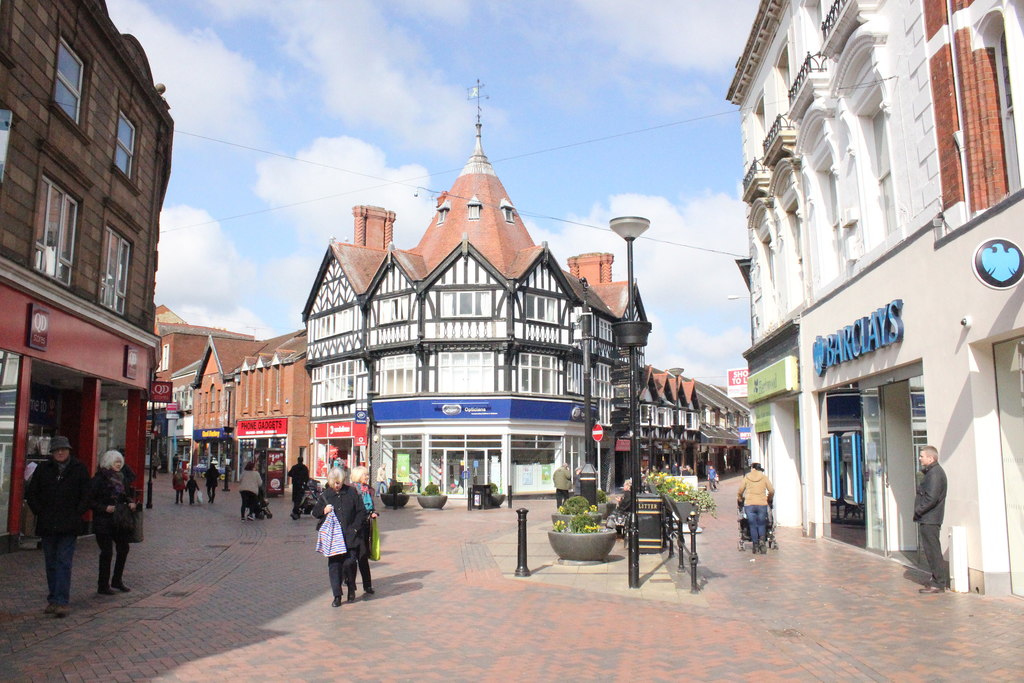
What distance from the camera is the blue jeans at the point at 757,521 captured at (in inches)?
534

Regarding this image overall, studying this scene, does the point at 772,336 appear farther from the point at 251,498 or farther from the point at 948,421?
the point at 251,498

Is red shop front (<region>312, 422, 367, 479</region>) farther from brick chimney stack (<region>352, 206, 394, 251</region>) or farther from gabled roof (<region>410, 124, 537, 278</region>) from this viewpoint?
brick chimney stack (<region>352, 206, 394, 251</region>)

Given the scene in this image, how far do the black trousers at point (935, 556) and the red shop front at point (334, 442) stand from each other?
1196 inches

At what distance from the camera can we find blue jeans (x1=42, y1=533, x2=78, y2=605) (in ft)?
26.5

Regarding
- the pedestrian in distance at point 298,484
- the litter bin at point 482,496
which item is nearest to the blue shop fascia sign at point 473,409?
the litter bin at point 482,496

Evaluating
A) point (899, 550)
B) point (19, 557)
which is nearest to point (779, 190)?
point (899, 550)

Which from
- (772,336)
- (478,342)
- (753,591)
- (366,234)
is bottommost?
(753,591)

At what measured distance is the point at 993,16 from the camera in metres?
9.40

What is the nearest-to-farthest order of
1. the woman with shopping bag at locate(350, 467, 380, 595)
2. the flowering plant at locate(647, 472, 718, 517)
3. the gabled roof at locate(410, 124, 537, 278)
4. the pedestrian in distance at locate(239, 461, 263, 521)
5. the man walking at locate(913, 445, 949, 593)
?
the man walking at locate(913, 445, 949, 593)
the woman with shopping bag at locate(350, 467, 380, 595)
the flowering plant at locate(647, 472, 718, 517)
the pedestrian in distance at locate(239, 461, 263, 521)
the gabled roof at locate(410, 124, 537, 278)

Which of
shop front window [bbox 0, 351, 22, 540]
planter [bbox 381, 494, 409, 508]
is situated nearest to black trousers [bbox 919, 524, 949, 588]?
shop front window [bbox 0, 351, 22, 540]

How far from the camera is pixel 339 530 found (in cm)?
923

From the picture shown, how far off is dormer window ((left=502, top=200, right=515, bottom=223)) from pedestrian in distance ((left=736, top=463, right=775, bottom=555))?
27638 millimetres

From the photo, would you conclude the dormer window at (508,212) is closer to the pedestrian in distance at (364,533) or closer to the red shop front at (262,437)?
the red shop front at (262,437)

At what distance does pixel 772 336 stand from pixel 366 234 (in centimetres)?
2879
